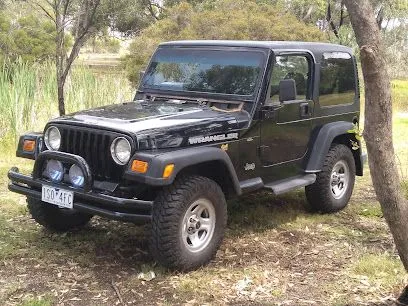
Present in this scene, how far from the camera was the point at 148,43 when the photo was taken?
603 inches

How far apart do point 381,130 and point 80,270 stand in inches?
95.9

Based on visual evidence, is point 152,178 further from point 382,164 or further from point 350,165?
point 350,165

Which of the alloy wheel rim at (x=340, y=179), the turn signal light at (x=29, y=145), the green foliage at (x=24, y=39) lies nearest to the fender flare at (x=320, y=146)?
the alloy wheel rim at (x=340, y=179)

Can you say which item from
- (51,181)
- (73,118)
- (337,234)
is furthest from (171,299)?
(337,234)

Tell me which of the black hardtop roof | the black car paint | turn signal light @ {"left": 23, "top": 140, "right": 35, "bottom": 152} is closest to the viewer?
the black car paint

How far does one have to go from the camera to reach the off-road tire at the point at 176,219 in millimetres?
4008

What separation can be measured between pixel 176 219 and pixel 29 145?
1552mm

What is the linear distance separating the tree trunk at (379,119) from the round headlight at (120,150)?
5.49ft

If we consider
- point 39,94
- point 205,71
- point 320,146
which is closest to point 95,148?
point 205,71

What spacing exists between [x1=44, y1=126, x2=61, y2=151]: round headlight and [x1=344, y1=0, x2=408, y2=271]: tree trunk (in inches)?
94.5

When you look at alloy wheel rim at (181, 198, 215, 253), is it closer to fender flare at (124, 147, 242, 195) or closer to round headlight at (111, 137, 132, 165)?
fender flare at (124, 147, 242, 195)

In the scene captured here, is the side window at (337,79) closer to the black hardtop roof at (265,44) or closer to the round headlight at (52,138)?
the black hardtop roof at (265,44)

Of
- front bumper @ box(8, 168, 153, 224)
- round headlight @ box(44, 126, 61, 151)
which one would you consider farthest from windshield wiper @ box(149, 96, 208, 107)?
front bumper @ box(8, 168, 153, 224)

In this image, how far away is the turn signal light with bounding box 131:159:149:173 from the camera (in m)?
3.90
